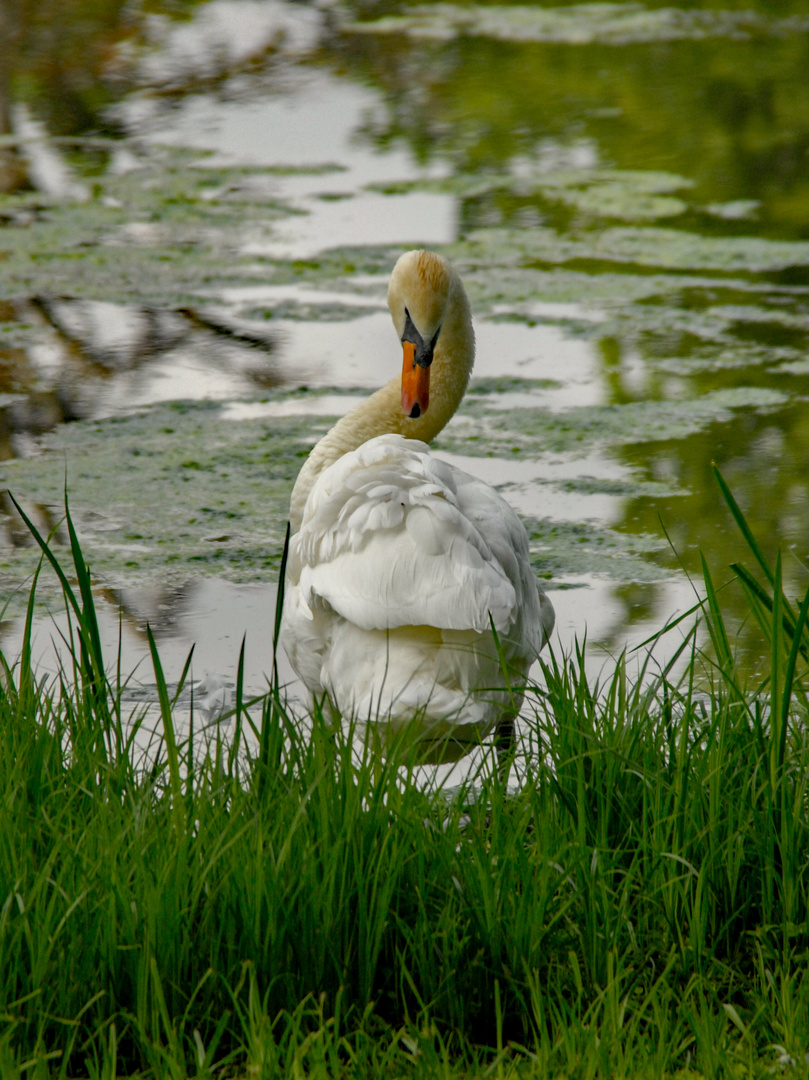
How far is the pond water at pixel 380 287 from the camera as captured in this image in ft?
16.3

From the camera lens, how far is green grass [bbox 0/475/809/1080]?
2.29 meters

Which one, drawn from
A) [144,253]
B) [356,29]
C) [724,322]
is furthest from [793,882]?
[356,29]

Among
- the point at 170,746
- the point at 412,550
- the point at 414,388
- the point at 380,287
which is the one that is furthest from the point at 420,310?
the point at 380,287

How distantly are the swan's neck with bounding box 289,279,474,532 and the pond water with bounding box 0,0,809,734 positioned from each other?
Answer: 1.67 ft

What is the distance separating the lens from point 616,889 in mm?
2680

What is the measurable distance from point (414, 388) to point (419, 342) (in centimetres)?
17

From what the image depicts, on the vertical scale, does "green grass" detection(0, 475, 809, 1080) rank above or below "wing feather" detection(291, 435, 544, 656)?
below

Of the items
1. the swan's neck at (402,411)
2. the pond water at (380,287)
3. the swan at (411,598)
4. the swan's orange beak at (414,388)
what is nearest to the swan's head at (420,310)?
the swan's orange beak at (414,388)

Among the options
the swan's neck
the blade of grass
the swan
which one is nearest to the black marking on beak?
the swan's neck

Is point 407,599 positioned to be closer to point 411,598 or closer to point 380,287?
point 411,598

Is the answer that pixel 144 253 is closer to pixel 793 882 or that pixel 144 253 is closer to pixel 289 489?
pixel 289 489

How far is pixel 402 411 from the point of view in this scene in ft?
14.1

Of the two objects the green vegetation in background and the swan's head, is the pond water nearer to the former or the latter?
the green vegetation in background

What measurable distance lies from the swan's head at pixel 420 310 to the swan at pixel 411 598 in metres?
0.62
